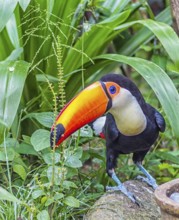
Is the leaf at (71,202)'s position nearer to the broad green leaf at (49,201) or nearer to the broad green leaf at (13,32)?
the broad green leaf at (49,201)

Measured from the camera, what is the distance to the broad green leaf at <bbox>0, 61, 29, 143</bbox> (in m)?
1.89

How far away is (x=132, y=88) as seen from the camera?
5.90 feet

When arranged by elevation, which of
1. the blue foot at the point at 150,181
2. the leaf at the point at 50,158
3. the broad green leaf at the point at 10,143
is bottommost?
the blue foot at the point at 150,181

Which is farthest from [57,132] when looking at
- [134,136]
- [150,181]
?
[150,181]

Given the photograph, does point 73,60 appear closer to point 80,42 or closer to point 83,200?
point 80,42

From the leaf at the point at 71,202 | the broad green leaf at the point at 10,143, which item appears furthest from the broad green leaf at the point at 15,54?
the leaf at the point at 71,202

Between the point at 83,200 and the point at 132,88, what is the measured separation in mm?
480

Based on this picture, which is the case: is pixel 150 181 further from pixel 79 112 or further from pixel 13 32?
pixel 13 32

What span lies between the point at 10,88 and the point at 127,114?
47cm

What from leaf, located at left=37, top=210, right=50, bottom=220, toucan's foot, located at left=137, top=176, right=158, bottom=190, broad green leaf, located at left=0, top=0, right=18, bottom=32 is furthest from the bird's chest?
broad green leaf, located at left=0, top=0, right=18, bottom=32

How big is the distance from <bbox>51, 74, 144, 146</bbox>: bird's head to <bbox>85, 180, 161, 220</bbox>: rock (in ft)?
1.00

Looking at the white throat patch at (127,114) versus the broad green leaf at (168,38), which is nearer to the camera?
the white throat patch at (127,114)

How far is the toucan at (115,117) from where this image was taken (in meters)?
1.67

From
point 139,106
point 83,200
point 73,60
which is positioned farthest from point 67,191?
point 73,60
